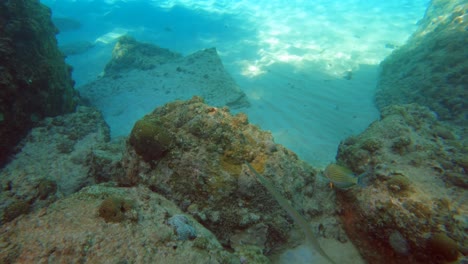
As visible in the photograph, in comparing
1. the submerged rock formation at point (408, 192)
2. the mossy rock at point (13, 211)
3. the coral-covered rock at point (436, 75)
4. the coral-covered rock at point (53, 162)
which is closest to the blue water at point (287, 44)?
the coral-covered rock at point (436, 75)

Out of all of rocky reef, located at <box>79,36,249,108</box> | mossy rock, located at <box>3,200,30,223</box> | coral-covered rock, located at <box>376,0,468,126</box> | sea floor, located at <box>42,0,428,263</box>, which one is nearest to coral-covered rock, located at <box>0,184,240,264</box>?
mossy rock, located at <box>3,200,30,223</box>

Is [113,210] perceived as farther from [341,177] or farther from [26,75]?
[26,75]

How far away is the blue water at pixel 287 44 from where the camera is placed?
28.2 ft

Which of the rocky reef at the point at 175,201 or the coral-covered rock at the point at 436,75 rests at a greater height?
the coral-covered rock at the point at 436,75

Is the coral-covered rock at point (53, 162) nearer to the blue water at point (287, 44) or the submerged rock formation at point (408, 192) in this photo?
the blue water at point (287, 44)

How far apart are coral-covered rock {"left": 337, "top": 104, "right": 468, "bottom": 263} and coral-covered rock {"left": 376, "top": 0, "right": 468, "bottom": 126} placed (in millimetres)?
3961

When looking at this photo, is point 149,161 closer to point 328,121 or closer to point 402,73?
point 328,121

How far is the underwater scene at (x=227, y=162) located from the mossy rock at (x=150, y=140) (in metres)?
0.02

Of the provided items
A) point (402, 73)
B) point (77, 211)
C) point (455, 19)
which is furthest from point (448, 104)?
point (77, 211)

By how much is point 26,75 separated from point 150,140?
471 centimetres

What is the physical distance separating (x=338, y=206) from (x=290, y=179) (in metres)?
1.05

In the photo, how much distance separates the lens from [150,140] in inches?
128

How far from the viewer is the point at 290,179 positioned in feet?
11.4

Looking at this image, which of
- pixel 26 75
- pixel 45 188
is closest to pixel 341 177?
pixel 45 188
